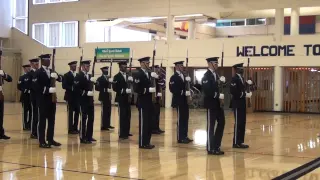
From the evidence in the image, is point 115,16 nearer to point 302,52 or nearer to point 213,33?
point 213,33

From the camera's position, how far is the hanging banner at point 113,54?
88.0ft

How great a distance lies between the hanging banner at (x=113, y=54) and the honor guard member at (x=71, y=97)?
1444 centimetres

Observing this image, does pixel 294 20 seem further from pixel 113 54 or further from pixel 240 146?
pixel 240 146

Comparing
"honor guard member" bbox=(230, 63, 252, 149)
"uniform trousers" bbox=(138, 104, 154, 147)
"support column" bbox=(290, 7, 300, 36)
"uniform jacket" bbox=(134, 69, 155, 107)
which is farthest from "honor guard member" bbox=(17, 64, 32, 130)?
"support column" bbox=(290, 7, 300, 36)

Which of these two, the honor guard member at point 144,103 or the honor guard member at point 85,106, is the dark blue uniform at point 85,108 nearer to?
the honor guard member at point 85,106

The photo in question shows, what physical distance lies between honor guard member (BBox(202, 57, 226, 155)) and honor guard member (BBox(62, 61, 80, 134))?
356cm

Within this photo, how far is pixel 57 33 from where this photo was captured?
2923 centimetres

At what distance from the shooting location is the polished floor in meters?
6.61

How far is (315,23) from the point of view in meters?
30.9

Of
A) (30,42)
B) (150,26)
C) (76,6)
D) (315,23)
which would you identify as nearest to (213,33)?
(150,26)

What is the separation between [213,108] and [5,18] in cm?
2457

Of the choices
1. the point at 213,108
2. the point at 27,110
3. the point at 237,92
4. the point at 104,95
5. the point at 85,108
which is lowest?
the point at 27,110

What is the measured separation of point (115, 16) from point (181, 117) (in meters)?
17.4

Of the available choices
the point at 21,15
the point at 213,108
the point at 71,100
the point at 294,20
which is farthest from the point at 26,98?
the point at 21,15
